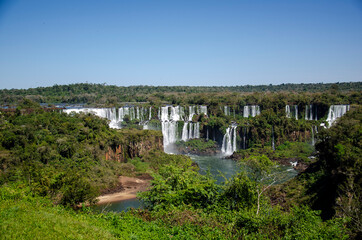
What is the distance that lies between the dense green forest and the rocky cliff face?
5.3 inches

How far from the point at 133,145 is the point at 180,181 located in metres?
25.6

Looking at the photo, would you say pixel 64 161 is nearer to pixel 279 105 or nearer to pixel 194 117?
pixel 194 117

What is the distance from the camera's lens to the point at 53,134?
33.4 m

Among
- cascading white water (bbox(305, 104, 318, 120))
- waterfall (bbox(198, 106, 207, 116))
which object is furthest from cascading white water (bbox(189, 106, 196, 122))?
cascading white water (bbox(305, 104, 318, 120))

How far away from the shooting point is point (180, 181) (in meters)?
15.2

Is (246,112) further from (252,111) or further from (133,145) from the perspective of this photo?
(133,145)

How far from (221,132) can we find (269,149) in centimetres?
929

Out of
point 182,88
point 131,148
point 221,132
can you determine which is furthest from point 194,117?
point 182,88

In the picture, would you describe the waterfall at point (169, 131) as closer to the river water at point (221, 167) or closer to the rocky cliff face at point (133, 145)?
the river water at point (221, 167)

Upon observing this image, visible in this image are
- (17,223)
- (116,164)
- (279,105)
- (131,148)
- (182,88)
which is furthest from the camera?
(182,88)

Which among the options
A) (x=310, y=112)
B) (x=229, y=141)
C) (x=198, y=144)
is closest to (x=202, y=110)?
(x=198, y=144)

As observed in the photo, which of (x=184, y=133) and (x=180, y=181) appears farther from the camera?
(x=184, y=133)

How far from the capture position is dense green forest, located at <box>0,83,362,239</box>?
10.8 meters

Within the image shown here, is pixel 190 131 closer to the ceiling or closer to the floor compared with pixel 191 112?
closer to the floor
